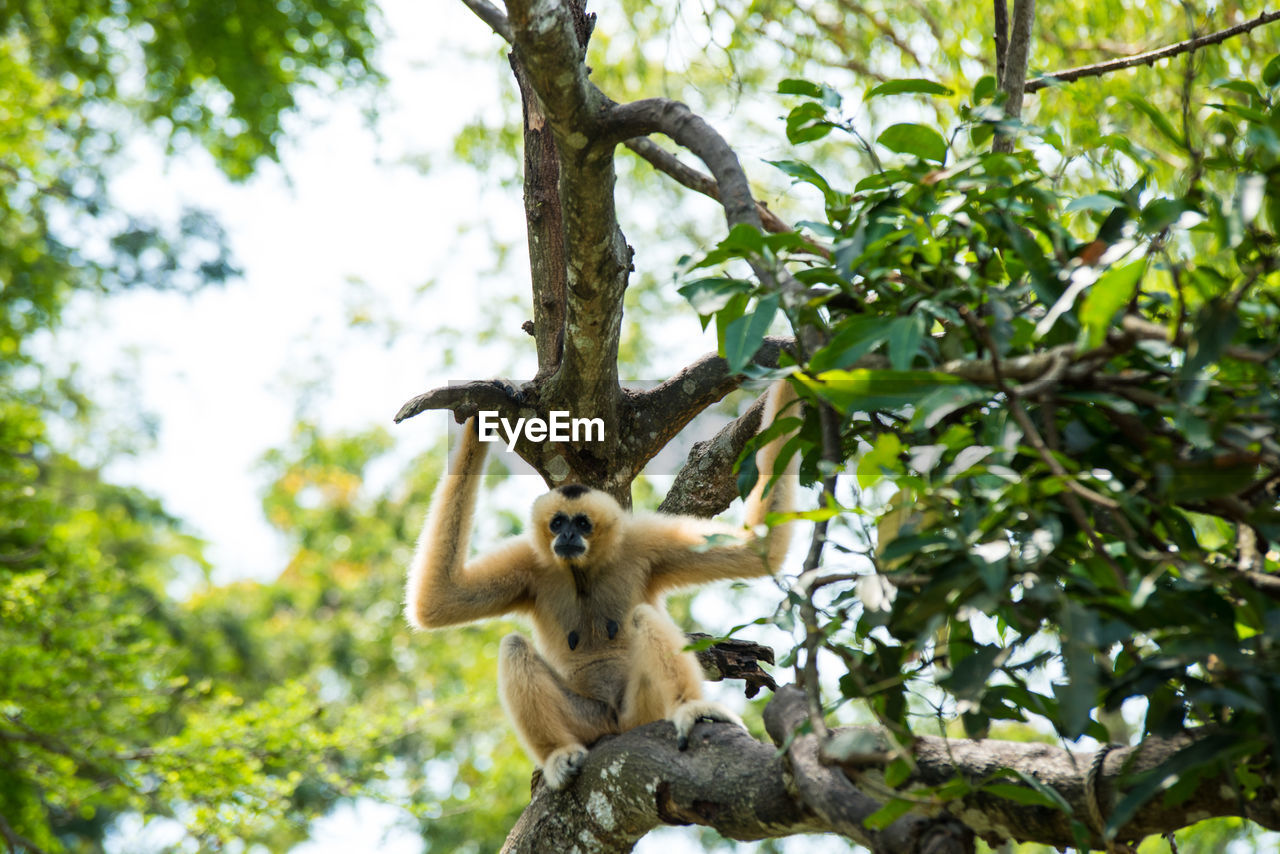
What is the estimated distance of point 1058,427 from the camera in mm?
2203

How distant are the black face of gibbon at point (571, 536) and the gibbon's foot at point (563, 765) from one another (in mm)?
953

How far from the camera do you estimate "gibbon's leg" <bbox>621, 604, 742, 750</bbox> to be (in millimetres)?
4438

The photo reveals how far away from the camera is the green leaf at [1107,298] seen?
1701 millimetres

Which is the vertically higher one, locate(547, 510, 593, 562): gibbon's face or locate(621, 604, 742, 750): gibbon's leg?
locate(547, 510, 593, 562): gibbon's face

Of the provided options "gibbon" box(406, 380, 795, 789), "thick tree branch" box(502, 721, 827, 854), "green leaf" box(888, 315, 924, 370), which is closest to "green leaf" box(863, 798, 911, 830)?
"thick tree branch" box(502, 721, 827, 854)

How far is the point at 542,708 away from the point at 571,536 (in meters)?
0.86

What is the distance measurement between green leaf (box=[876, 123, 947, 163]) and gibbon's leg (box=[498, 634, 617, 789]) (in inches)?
126

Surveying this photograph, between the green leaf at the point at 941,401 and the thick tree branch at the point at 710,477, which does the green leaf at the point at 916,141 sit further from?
the thick tree branch at the point at 710,477

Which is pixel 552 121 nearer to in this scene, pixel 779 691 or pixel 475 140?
pixel 779 691

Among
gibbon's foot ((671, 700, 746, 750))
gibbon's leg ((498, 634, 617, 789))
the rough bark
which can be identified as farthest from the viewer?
gibbon's leg ((498, 634, 617, 789))

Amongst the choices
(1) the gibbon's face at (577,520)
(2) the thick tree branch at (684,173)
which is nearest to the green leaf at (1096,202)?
(2) the thick tree branch at (684,173)

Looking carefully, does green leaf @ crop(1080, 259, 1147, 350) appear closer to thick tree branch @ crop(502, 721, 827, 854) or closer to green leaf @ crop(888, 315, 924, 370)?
green leaf @ crop(888, 315, 924, 370)

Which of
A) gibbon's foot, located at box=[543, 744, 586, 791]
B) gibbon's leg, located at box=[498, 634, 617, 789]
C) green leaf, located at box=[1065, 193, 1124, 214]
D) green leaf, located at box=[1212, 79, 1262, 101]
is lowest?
gibbon's foot, located at box=[543, 744, 586, 791]

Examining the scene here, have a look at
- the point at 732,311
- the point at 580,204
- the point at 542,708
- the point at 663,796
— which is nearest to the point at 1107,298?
the point at 732,311
